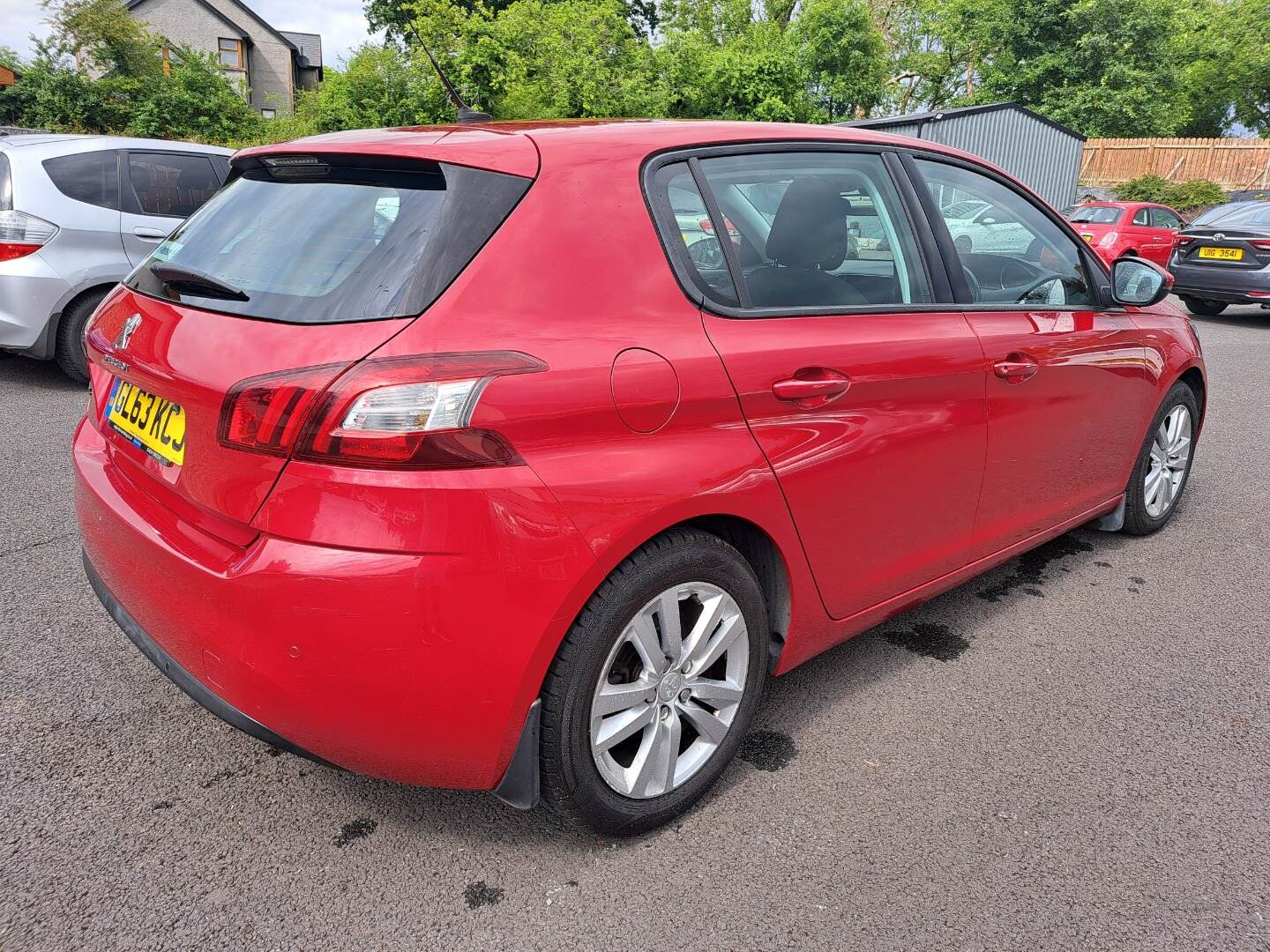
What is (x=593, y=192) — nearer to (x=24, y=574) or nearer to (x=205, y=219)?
(x=205, y=219)

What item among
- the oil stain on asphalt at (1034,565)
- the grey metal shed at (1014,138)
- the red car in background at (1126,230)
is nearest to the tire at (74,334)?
the oil stain on asphalt at (1034,565)

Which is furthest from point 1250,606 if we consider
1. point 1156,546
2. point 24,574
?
point 24,574

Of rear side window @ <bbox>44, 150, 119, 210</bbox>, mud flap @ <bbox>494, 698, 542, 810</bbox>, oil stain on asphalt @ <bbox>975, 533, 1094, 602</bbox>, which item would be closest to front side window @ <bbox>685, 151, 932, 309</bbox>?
mud flap @ <bbox>494, 698, 542, 810</bbox>

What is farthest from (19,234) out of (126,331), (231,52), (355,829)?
(231,52)

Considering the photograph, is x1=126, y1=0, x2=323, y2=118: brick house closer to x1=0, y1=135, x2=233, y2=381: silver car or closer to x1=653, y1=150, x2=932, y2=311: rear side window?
x1=0, y1=135, x2=233, y2=381: silver car

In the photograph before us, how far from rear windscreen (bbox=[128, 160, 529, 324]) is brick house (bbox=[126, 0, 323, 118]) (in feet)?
156

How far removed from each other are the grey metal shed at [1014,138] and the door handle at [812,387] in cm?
2439

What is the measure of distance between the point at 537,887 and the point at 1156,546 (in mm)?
3334

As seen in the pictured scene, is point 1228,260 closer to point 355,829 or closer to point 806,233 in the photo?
point 806,233

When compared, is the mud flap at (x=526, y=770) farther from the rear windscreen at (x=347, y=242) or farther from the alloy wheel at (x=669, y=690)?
the rear windscreen at (x=347, y=242)

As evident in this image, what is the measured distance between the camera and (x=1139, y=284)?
11.9 ft

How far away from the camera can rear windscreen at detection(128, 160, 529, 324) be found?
6.27 feet

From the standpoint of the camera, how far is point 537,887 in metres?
2.10

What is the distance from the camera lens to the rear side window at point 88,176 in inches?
245
